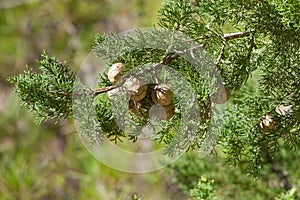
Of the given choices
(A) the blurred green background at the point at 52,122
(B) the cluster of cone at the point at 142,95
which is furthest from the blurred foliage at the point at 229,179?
(A) the blurred green background at the point at 52,122

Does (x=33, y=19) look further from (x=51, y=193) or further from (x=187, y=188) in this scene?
(x=187, y=188)

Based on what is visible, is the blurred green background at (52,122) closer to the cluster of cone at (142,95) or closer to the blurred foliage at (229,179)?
the blurred foliage at (229,179)

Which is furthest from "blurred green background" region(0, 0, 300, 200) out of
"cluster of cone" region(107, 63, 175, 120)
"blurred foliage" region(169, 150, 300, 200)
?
"cluster of cone" region(107, 63, 175, 120)

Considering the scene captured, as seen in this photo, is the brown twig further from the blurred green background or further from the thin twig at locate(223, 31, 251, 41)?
the blurred green background

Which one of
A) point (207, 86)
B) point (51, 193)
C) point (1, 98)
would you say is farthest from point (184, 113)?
point (1, 98)

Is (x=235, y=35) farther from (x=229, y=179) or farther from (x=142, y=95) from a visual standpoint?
(x=229, y=179)

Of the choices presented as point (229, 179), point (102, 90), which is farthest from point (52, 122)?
point (102, 90)
